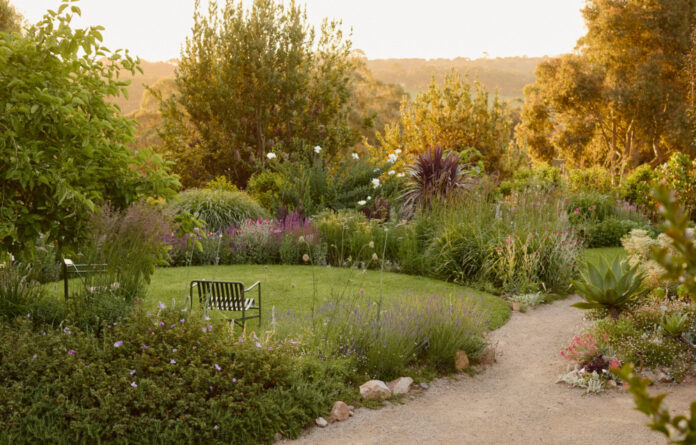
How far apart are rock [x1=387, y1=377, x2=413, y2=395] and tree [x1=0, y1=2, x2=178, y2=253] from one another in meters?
2.41

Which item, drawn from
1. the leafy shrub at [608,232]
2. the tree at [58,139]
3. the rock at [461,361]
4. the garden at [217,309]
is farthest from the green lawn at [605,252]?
the tree at [58,139]

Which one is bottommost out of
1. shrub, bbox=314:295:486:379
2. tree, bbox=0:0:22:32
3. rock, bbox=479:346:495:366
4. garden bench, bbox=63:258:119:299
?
rock, bbox=479:346:495:366

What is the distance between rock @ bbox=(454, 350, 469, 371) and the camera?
5.23m

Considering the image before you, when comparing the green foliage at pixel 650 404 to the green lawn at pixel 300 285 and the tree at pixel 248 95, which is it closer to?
the green lawn at pixel 300 285

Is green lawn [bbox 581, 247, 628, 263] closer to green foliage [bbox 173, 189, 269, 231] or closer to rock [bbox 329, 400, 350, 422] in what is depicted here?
green foliage [bbox 173, 189, 269, 231]

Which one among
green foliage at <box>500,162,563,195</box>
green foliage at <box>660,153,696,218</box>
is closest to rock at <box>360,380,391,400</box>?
green foliage at <box>500,162,563,195</box>

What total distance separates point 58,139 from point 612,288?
5056 mm

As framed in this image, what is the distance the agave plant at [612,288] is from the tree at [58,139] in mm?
4099

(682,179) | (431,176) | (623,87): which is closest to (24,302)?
(431,176)

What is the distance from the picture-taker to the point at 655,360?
16.4 feet

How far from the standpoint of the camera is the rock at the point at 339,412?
13.9 ft

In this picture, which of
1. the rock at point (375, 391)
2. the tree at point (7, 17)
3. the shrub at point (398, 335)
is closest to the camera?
the rock at point (375, 391)

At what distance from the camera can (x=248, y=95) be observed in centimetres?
1603

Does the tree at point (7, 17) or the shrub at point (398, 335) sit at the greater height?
the tree at point (7, 17)
